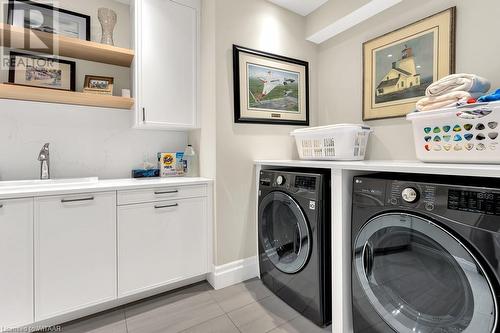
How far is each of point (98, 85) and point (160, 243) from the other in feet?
4.52

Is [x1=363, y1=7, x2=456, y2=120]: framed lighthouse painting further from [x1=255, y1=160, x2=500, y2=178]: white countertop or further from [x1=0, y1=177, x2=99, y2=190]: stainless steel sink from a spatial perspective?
[x1=0, y1=177, x2=99, y2=190]: stainless steel sink

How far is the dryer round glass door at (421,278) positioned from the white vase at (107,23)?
90.1 inches

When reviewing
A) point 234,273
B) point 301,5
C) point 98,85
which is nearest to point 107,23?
point 98,85

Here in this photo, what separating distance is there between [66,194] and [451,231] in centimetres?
194

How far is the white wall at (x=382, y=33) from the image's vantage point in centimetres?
142

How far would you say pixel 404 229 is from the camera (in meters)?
1.06

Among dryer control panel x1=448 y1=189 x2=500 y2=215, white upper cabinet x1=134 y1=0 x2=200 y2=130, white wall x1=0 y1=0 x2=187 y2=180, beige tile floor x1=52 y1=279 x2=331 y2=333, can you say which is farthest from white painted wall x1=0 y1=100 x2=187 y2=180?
dryer control panel x1=448 y1=189 x2=500 y2=215

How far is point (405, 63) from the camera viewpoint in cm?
178

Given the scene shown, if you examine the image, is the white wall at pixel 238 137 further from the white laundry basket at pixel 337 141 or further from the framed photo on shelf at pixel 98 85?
the framed photo on shelf at pixel 98 85

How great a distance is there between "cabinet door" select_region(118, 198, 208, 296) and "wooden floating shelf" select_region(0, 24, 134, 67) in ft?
3.97

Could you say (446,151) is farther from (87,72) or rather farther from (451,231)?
(87,72)

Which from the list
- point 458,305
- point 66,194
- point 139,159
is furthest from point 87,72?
point 458,305

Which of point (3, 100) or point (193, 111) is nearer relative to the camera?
point (3, 100)

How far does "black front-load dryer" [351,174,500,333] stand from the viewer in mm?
834
